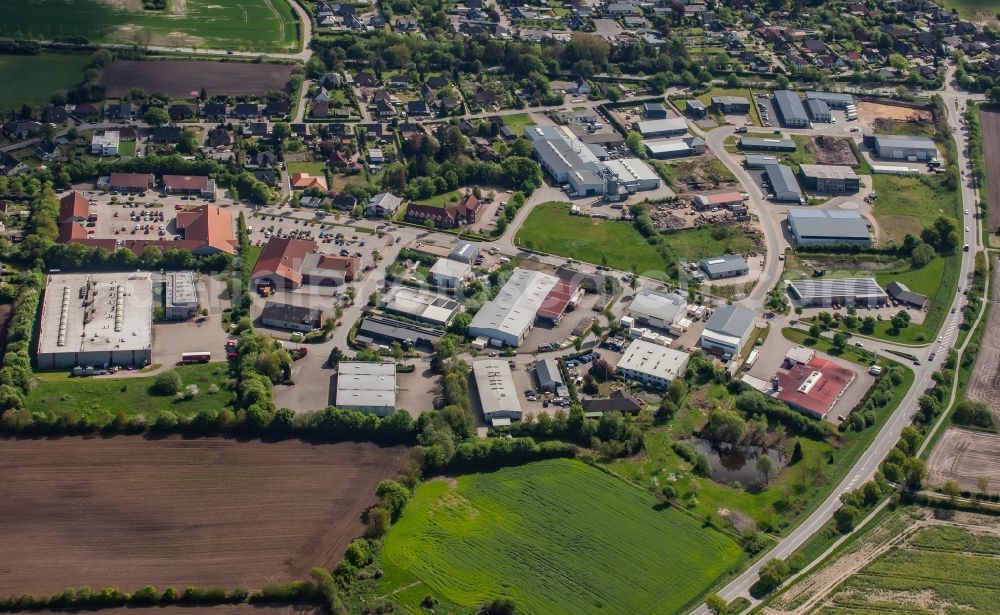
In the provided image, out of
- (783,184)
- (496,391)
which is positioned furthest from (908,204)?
(496,391)

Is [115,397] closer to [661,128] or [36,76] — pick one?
[36,76]

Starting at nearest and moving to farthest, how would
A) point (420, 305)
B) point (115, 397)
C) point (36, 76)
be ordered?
point (115, 397) < point (420, 305) < point (36, 76)

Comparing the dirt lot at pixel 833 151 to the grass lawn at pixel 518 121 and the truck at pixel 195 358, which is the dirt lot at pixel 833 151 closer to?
the grass lawn at pixel 518 121

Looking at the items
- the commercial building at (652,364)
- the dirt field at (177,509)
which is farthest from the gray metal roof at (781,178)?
the dirt field at (177,509)

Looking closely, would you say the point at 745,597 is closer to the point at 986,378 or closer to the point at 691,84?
the point at 986,378

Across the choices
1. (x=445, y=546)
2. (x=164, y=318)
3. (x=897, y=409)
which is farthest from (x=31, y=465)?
(x=897, y=409)

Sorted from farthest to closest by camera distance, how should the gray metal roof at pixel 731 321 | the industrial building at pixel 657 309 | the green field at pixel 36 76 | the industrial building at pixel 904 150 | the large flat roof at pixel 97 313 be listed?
the green field at pixel 36 76 < the industrial building at pixel 904 150 < the industrial building at pixel 657 309 < the gray metal roof at pixel 731 321 < the large flat roof at pixel 97 313
